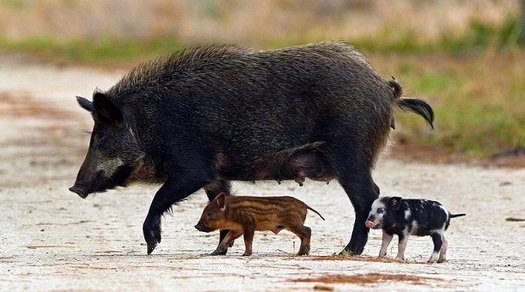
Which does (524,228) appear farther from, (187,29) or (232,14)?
(232,14)

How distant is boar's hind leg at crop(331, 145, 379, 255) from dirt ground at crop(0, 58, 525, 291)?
0.47 feet

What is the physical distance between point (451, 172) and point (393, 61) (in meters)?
13.5

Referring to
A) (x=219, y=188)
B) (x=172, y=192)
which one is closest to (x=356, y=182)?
(x=219, y=188)

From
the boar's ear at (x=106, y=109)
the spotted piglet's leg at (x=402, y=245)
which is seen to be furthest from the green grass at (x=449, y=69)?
the boar's ear at (x=106, y=109)

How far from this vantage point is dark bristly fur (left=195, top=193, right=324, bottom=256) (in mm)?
9148

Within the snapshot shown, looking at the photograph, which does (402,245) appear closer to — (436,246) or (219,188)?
(436,246)

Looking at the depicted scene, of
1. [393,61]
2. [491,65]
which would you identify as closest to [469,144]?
[491,65]

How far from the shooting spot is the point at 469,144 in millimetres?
16875

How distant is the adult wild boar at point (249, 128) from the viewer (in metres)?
9.37

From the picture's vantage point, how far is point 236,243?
10523 millimetres

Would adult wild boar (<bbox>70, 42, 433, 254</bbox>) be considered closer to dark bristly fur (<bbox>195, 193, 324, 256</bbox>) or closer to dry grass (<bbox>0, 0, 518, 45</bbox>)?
dark bristly fur (<bbox>195, 193, 324, 256</bbox>)

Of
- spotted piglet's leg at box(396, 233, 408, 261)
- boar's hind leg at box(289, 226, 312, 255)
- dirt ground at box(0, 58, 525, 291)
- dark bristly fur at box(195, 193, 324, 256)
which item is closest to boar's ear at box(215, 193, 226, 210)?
dark bristly fur at box(195, 193, 324, 256)

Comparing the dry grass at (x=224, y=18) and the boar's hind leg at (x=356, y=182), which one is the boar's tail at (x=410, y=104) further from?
the dry grass at (x=224, y=18)

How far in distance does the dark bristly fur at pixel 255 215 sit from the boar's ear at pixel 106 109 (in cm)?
95
